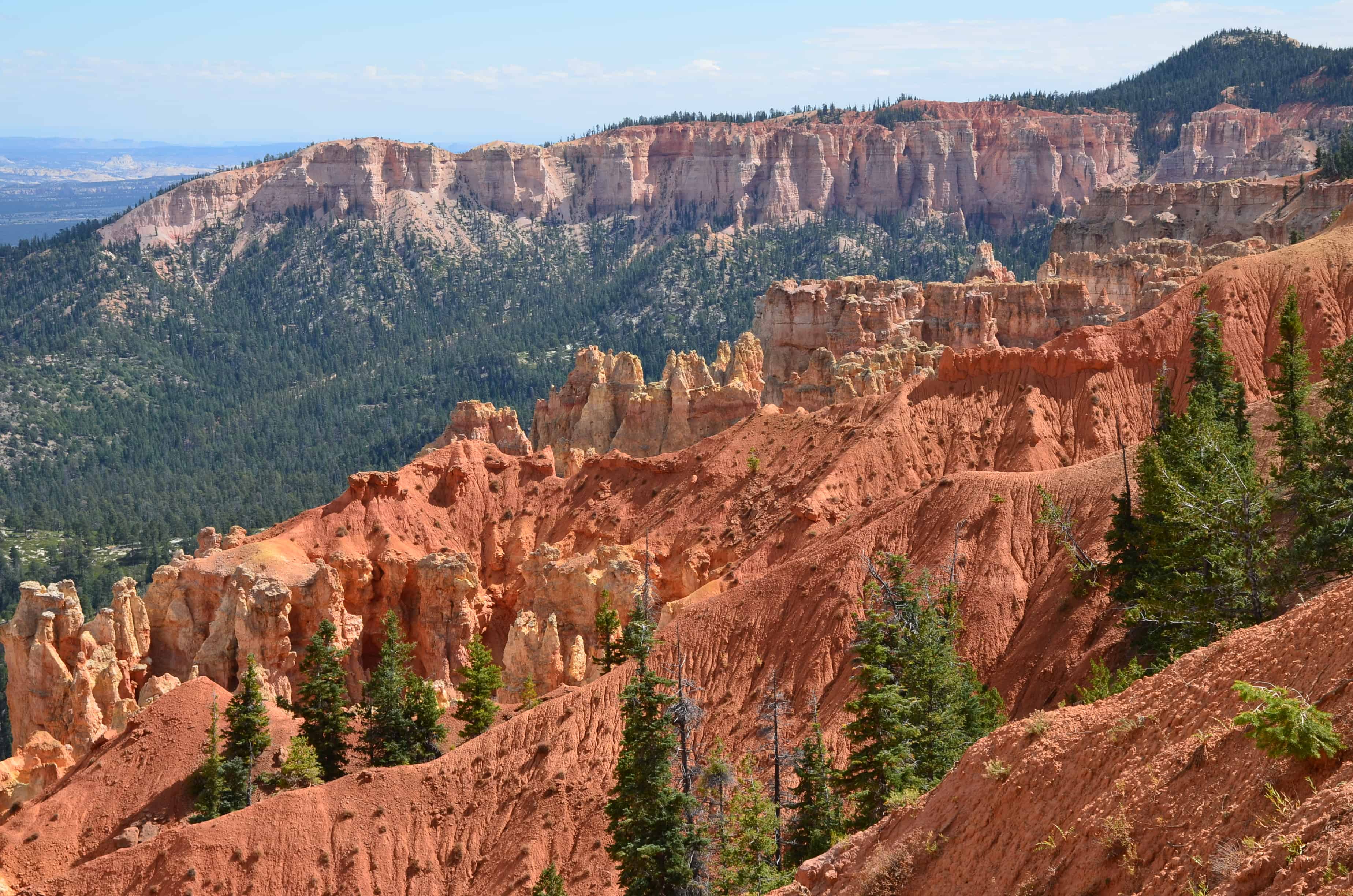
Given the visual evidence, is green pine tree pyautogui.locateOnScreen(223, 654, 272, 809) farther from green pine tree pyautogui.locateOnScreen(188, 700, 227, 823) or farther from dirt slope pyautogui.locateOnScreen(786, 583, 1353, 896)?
dirt slope pyautogui.locateOnScreen(786, 583, 1353, 896)

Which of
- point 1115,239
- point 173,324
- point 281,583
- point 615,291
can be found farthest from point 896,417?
point 173,324

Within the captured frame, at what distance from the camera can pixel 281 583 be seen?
54.2 metres

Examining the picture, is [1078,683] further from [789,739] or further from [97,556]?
[97,556]

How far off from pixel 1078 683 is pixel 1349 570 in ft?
27.1

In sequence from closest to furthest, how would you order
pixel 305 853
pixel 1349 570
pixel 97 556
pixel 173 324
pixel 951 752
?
pixel 1349 570 → pixel 951 752 → pixel 305 853 → pixel 97 556 → pixel 173 324

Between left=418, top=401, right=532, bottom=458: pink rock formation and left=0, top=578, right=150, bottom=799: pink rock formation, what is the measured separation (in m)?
32.7

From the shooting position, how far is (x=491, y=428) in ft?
283

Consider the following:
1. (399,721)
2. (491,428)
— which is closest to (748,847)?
(399,721)

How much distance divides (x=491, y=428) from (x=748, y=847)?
5761 centimetres

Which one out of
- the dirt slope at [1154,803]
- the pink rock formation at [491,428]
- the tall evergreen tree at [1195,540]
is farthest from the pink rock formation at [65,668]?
the dirt slope at [1154,803]

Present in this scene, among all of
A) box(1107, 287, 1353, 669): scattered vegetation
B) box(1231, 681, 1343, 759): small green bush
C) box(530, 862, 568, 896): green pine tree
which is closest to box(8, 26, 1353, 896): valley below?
box(1231, 681, 1343, 759): small green bush

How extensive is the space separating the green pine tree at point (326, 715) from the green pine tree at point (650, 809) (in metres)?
13.6

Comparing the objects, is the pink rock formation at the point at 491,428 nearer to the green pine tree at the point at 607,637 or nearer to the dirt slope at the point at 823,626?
the dirt slope at the point at 823,626

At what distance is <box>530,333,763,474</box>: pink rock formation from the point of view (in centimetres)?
7881
